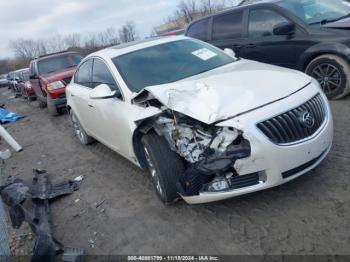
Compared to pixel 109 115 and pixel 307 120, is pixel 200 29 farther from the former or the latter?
pixel 307 120

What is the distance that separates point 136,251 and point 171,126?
47.4 inches

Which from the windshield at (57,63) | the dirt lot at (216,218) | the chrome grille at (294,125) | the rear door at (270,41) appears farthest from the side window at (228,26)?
the windshield at (57,63)

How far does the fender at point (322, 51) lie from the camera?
5406mm

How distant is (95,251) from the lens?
3355mm

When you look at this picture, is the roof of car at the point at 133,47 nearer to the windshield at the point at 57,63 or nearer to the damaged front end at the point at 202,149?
the damaged front end at the point at 202,149

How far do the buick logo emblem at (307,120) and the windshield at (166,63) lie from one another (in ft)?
5.00

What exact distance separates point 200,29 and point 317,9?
8.37 feet

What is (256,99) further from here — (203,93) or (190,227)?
(190,227)

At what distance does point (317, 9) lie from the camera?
6191 millimetres

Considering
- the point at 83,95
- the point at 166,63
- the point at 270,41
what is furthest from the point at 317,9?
the point at 83,95

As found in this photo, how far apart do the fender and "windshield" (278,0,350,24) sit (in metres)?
0.51

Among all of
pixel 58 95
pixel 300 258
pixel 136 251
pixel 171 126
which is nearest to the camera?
pixel 300 258

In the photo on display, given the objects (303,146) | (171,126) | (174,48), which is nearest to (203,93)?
(171,126)

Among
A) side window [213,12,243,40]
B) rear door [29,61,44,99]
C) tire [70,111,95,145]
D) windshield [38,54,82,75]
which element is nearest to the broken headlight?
tire [70,111,95,145]
